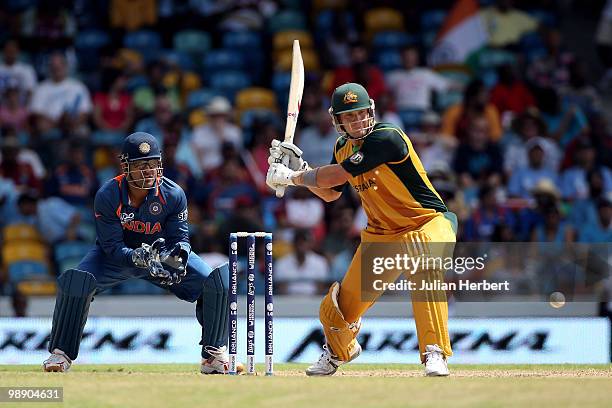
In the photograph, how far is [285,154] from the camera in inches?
334

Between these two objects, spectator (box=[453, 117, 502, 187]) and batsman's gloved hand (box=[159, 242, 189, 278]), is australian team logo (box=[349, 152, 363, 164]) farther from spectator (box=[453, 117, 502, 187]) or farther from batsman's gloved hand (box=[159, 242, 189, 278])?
spectator (box=[453, 117, 502, 187])

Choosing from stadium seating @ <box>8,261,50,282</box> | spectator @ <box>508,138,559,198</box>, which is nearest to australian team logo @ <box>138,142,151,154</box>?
stadium seating @ <box>8,261,50,282</box>

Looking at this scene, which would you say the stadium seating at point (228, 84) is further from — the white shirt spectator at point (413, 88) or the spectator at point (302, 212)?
the spectator at point (302, 212)

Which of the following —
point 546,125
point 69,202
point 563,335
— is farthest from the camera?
point 546,125

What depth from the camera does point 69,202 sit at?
44.4ft

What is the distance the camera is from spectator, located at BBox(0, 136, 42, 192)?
1393 cm

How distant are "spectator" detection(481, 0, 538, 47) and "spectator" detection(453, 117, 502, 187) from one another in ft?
6.57

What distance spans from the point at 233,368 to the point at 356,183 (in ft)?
4.69

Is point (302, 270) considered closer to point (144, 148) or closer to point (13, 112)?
point (13, 112)

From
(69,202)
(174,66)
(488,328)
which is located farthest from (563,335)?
(174,66)

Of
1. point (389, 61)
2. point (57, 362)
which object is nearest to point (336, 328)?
point (57, 362)

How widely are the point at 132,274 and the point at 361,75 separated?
6.56m

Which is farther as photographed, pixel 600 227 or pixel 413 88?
pixel 413 88

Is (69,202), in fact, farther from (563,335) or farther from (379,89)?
(563,335)
